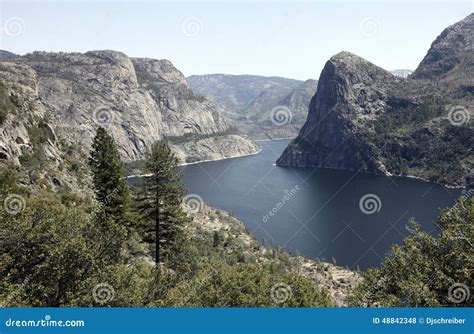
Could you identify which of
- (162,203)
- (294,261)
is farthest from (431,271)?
(294,261)

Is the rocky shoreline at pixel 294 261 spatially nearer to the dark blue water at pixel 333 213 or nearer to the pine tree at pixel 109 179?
the dark blue water at pixel 333 213

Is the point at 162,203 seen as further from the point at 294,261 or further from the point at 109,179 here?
the point at 294,261

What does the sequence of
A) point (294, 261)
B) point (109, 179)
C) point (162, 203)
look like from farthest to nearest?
point (294, 261), point (109, 179), point (162, 203)

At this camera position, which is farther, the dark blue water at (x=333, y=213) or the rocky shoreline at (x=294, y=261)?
the dark blue water at (x=333, y=213)

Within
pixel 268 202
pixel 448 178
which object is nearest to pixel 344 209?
pixel 268 202

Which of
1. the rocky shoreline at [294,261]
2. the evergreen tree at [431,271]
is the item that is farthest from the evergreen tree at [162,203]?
the evergreen tree at [431,271]

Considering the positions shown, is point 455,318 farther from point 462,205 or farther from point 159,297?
point 159,297
